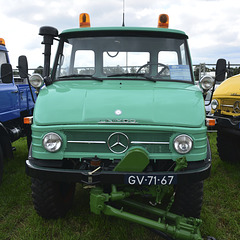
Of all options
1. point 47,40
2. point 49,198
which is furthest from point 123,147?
point 47,40

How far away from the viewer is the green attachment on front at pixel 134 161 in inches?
90.0

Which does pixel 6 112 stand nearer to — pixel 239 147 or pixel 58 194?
pixel 58 194

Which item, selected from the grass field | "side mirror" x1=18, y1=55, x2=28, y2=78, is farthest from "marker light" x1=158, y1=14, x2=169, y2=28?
the grass field

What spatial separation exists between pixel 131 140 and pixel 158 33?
5.31ft

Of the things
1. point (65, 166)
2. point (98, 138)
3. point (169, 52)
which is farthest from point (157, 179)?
point (169, 52)

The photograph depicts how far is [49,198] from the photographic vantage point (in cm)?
281

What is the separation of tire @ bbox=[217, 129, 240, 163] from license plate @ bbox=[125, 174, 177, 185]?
2.82 m

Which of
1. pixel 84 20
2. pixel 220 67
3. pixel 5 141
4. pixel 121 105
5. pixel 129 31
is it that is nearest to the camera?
pixel 121 105

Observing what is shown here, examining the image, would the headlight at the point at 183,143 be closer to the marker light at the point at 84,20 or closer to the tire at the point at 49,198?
the tire at the point at 49,198

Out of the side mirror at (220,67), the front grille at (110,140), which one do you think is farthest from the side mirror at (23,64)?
the side mirror at (220,67)

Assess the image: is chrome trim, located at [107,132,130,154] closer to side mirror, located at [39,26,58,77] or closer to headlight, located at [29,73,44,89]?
headlight, located at [29,73,44,89]

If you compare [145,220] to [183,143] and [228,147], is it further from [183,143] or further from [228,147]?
[228,147]

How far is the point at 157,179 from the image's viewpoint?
2.34 meters

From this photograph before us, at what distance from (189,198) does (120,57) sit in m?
1.96
